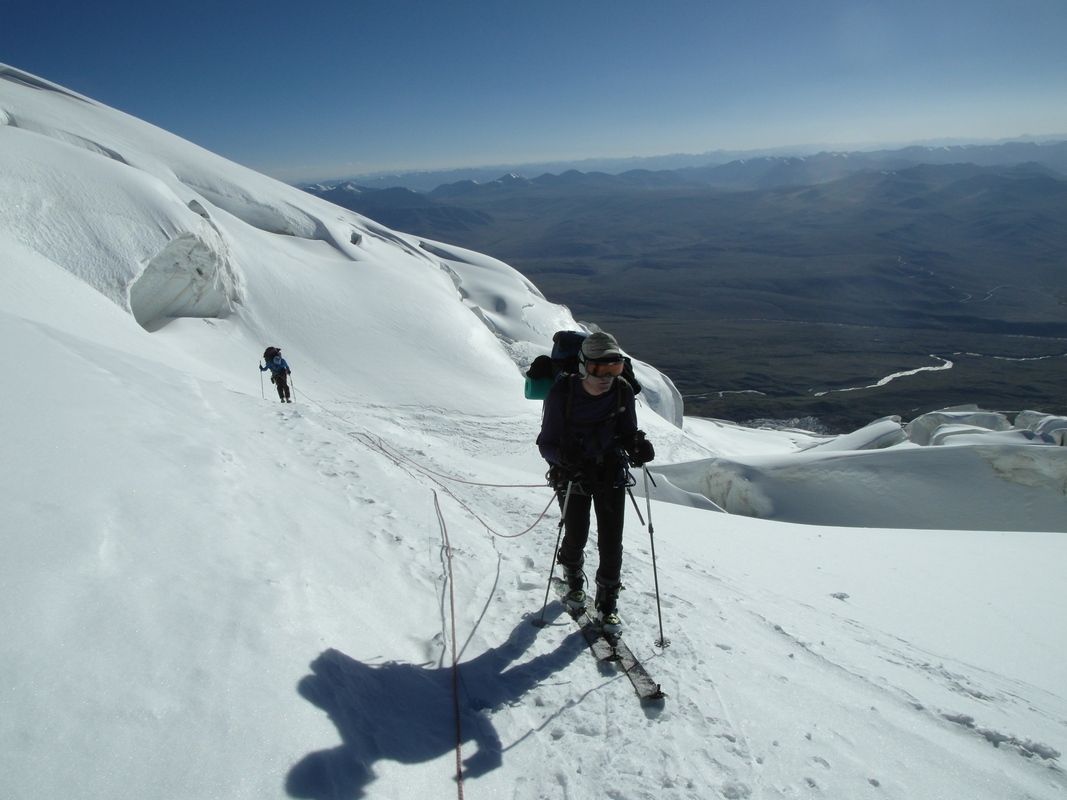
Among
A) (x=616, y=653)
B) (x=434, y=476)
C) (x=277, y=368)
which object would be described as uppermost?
(x=277, y=368)

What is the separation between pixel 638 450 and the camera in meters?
3.59

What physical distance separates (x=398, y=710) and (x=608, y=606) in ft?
A: 4.95

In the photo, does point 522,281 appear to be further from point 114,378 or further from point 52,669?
point 52,669

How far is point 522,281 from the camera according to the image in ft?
145

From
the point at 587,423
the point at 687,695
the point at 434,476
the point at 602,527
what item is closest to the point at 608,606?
the point at 602,527

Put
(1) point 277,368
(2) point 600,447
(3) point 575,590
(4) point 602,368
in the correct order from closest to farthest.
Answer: (4) point 602,368 < (2) point 600,447 < (3) point 575,590 < (1) point 277,368

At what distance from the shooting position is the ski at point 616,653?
306 cm

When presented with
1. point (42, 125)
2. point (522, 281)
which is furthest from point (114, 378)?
point (522, 281)

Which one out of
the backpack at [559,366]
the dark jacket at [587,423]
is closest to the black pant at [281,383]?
the backpack at [559,366]

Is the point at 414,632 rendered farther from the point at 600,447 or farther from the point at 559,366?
the point at 559,366

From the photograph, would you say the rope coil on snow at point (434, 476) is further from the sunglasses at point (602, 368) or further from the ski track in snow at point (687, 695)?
the sunglasses at point (602, 368)

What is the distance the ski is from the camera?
3061mm

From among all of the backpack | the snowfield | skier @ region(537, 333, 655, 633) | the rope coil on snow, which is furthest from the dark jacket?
the rope coil on snow

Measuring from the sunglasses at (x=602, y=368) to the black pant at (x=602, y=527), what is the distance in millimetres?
747
